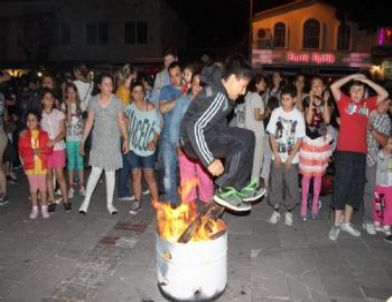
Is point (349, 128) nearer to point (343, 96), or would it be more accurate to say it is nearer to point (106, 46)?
point (343, 96)

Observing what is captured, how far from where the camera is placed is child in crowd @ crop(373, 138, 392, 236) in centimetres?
608

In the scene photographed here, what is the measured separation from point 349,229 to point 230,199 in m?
2.92

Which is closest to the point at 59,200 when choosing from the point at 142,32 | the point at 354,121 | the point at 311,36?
the point at 354,121

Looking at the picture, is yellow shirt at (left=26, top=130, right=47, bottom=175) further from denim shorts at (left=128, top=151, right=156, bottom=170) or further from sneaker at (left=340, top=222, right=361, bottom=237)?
sneaker at (left=340, top=222, right=361, bottom=237)

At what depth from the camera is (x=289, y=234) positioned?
20.3ft

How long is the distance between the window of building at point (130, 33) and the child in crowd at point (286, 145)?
26331 mm

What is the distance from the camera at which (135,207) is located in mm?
7102

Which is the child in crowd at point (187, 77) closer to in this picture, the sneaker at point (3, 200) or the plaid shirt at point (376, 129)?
the plaid shirt at point (376, 129)

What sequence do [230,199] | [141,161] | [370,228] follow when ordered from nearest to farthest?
1. [230,199]
2. [370,228]
3. [141,161]

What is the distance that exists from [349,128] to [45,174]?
15.8 ft

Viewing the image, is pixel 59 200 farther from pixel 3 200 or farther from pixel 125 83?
pixel 125 83

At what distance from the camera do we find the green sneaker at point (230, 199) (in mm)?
4109

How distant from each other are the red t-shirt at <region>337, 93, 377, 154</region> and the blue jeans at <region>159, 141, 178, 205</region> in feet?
8.32

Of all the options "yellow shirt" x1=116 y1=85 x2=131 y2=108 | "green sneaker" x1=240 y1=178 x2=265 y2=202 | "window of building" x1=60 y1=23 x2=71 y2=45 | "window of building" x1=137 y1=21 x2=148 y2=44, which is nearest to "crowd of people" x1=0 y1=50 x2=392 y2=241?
"green sneaker" x1=240 y1=178 x2=265 y2=202
